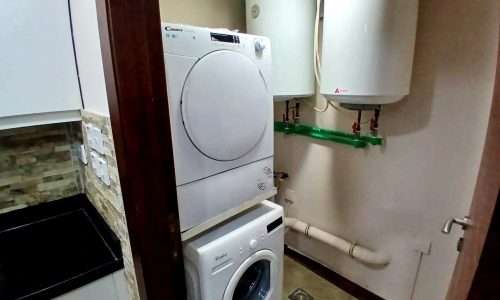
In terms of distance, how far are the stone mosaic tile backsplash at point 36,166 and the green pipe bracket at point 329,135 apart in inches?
57.4

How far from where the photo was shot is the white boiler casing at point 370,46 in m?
1.15

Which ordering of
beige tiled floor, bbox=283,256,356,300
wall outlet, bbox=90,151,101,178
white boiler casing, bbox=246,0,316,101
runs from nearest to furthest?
wall outlet, bbox=90,151,101,178
white boiler casing, bbox=246,0,316,101
beige tiled floor, bbox=283,256,356,300

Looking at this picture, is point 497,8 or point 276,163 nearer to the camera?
point 497,8

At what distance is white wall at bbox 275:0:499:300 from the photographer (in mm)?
1235

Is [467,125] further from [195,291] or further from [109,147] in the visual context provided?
[109,147]

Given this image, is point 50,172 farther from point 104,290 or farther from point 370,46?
point 370,46

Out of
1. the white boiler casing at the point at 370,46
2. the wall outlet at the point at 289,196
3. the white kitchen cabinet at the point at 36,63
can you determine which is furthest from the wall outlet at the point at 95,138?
the wall outlet at the point at 289,196

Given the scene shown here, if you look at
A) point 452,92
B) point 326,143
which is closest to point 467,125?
point 452,92

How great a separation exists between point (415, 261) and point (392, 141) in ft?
2.54

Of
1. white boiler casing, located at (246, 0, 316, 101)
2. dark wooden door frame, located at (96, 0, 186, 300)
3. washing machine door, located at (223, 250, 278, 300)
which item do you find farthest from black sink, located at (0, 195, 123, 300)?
white boiler casing, located at (246, 0, 316, 101)

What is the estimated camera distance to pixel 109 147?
0.91m

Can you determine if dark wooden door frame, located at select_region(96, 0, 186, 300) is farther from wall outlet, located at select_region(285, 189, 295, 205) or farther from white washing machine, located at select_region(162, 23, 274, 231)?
wall outlet, located at select_region(285, 189, 295, 205)

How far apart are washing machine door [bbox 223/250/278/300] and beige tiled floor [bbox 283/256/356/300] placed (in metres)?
0.54

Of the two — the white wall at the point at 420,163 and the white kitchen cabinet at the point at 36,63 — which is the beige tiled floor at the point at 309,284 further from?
the white kitchen cabinet at the point at 36,63
